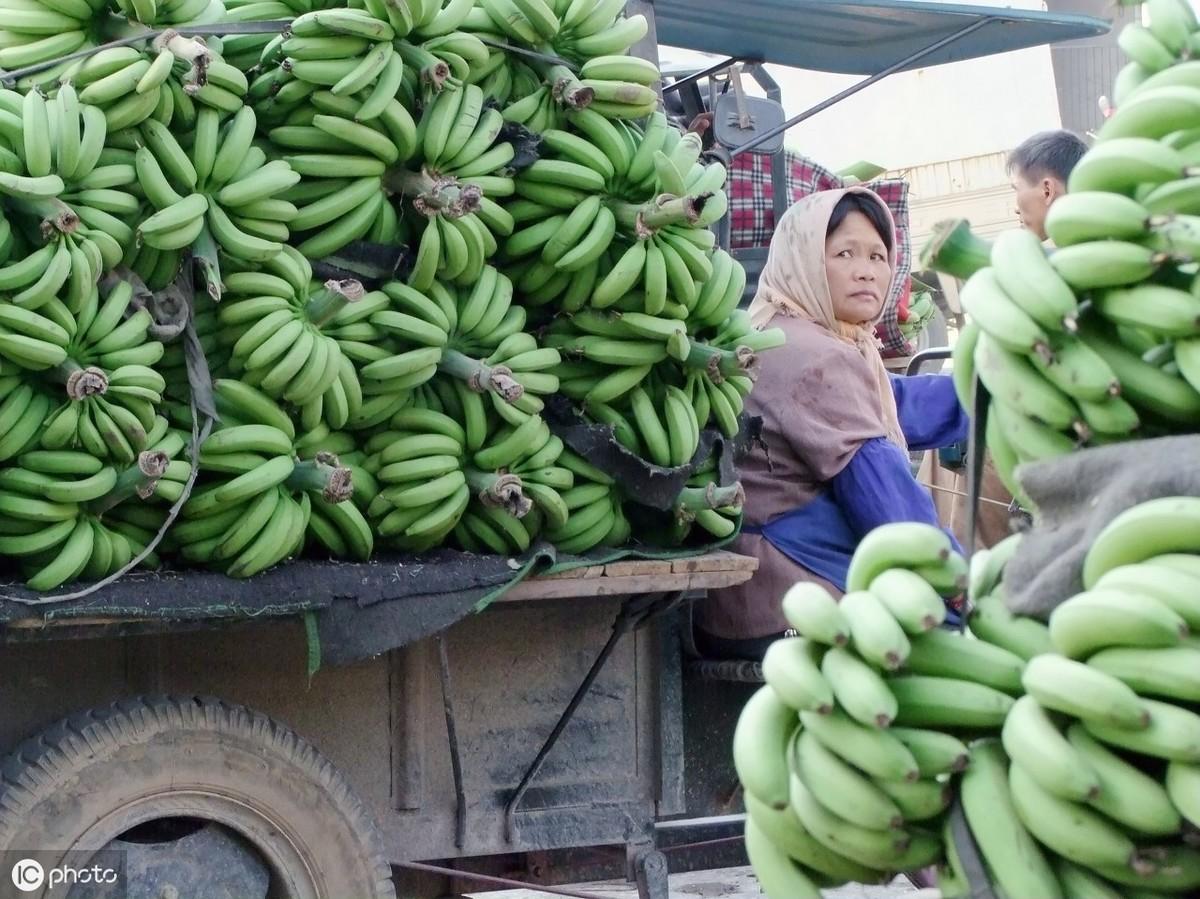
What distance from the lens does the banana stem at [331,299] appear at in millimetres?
3137

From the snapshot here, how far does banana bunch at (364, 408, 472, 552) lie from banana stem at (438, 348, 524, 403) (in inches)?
4.5

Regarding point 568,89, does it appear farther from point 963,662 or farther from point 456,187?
point 963,662

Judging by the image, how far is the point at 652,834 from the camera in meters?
3.81

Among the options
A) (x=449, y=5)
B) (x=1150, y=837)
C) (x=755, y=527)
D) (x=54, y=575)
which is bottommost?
(x=1150, y=837)

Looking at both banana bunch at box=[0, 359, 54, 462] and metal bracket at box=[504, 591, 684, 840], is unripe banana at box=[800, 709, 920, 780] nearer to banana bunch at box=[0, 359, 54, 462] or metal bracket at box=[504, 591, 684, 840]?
banana bunch at box=[0, 359, 54, 462]

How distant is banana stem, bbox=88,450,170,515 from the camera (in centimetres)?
294

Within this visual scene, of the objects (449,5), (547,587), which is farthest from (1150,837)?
(449,5)

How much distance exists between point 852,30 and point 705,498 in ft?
8.26

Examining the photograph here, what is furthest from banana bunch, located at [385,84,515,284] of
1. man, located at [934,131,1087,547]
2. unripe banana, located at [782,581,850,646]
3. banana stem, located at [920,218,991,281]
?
man, located at [934,131,1087,547]

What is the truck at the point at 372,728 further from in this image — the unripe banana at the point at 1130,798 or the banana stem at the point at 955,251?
the unripe banana at the point at 1130,798

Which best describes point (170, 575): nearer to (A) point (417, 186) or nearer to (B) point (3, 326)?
(B) point (3, 326)

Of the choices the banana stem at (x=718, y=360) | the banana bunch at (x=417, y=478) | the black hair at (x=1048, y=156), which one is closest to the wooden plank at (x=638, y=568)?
the banana bunch at (x=417, y=478)

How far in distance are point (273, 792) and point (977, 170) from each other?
49.5 ft

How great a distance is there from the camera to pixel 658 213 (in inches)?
136
